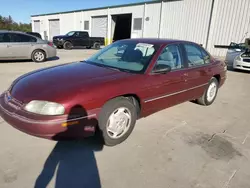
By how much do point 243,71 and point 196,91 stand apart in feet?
26.9

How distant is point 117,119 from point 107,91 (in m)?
0.46

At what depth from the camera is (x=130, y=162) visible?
8.39 feet

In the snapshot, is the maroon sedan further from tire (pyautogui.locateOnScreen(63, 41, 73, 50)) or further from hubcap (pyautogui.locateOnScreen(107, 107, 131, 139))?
tire (pyautogui.locateOnScreen(63, 41, 73, 50))

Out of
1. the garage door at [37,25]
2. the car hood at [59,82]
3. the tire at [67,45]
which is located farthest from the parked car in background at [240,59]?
the garage door at [37,25]

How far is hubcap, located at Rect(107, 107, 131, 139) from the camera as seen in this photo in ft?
9.11

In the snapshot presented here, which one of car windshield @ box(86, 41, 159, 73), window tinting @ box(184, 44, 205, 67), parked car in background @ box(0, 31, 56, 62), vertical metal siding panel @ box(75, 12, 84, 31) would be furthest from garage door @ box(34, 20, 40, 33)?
window tinting @ box(184, 44, 205, 67)

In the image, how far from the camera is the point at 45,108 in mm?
2326

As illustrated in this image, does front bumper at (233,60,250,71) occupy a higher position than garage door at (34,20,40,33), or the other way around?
garage door at (34,20,40,33)

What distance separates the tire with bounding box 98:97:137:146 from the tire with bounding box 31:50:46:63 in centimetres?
861

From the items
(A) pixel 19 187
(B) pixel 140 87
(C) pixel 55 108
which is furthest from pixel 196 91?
(A) pixel 19 187

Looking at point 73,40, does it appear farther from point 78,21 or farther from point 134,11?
point 78,21

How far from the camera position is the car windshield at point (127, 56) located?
325 cm

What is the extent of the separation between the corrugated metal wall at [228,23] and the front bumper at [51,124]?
15990mm

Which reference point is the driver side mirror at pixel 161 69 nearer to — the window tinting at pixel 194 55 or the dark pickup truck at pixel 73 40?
the window tinting at pixel 194 55
